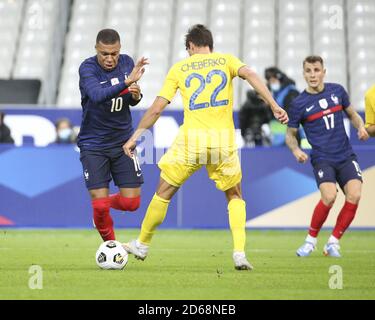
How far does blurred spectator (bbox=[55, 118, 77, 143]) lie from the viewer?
15.9m

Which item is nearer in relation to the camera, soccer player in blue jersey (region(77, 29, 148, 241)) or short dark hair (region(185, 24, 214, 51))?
short dark hair (region(185, 24, 214, 51))

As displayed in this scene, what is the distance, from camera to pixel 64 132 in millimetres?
15992

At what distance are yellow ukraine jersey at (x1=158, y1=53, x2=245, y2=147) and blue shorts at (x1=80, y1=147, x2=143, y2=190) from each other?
933 millimetres

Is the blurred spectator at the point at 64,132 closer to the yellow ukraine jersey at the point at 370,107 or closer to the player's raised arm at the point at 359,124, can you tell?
the player's raised arm at the point at 359,124

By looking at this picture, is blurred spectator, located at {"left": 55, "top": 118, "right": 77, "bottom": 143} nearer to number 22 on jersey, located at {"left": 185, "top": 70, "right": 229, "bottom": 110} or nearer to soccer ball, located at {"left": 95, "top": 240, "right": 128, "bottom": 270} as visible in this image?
soccer ball, located at {"left": 95, "top": 240, "right": 128, "bottom": 270}

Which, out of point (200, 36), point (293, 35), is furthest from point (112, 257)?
point (293, 35)

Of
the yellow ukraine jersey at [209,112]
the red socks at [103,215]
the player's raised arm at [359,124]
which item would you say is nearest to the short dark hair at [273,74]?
the player's raised arm at [359,124]

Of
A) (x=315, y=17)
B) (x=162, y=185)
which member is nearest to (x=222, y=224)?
(x=162, y=185)

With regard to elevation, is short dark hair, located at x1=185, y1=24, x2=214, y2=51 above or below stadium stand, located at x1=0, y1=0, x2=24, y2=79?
below

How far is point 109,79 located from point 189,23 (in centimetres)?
1451

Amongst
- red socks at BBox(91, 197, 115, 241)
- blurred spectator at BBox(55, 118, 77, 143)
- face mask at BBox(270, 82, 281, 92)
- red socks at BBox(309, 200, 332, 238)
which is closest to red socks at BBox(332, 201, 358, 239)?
red socks at BBox(309, 200, 332, 238)

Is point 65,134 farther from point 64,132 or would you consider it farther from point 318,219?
point 318,219

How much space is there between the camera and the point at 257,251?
10430 mm

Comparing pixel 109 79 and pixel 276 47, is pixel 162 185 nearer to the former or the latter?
pixel 109 79
